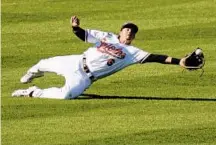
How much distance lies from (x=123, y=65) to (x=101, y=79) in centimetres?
158

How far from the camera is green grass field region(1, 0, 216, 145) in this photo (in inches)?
416

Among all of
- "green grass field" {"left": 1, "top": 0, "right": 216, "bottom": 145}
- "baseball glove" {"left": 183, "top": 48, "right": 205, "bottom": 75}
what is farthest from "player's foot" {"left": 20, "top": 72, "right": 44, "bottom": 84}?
"baseball glove" {"left": 183, "top": 48, "right": 205, "bottom": 75}

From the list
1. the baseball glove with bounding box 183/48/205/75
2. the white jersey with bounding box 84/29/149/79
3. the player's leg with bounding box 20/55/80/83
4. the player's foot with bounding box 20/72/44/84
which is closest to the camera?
the baseball glove with bounding box 183/48/205/75

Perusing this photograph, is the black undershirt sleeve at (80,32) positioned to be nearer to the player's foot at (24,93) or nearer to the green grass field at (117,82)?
the green grass field at (117,82)

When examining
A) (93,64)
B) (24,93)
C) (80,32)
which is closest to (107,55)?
(93,64)

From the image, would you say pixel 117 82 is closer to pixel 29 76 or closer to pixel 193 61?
pixel 29 76

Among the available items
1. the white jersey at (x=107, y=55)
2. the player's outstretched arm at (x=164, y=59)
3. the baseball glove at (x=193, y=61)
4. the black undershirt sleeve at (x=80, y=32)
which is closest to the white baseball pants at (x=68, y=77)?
the white jersey at (x=107, y=55)

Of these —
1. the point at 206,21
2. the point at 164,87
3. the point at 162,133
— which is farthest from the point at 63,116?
the point at 206,21

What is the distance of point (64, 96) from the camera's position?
12391mm

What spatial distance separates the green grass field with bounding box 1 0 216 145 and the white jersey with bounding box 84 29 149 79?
1.37ft

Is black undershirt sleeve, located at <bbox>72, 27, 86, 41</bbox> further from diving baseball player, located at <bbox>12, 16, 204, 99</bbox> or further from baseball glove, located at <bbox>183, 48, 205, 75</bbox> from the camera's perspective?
baseball glove, located at <bbox>183, 48, 205, 75</bbox>

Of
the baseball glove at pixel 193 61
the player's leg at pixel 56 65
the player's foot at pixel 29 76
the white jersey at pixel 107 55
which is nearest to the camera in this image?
the baseball glove at pixel 193 61

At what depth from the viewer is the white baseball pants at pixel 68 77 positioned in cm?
1242

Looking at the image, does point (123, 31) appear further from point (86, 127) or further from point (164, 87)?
point (86, 127)
